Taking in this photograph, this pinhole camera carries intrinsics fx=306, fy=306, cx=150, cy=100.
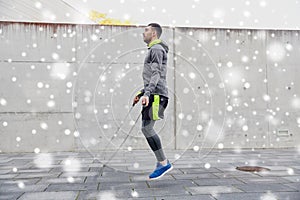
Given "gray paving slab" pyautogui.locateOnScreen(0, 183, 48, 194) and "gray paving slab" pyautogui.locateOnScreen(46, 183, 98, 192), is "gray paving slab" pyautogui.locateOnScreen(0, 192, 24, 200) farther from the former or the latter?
"gray paving slab" pyautogui.locateOnScreen(46, 183, 98, 192)

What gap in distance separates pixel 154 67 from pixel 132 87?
4.11 metres

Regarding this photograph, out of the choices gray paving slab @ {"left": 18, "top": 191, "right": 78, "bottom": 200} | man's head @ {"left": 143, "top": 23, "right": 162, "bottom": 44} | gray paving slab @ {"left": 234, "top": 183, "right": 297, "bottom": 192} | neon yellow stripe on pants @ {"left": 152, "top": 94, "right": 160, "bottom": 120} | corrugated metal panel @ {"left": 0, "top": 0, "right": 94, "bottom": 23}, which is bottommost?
gray paving slab @ {"left": 234, "top": 183, "right": 297, "bottom": 192}

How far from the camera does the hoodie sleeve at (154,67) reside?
3.96m

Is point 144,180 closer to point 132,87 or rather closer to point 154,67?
point 154,67

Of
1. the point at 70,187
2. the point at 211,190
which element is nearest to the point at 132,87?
the point at 70,187

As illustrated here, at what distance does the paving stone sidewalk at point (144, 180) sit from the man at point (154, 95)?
0.34m

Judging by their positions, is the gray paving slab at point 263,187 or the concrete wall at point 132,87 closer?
the gray paving slab at point 263,187

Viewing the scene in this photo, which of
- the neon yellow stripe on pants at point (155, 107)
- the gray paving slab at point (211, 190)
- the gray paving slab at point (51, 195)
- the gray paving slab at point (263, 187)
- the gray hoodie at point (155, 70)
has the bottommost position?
the gray paving slab at point (263, 187)

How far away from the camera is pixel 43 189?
3.70 m

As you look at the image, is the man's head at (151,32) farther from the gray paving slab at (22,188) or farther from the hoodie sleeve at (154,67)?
the gray paving slab at (22,188)

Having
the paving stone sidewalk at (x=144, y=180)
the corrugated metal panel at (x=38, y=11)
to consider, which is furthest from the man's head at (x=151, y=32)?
the corrugated metal panel at (x=38, y=11)

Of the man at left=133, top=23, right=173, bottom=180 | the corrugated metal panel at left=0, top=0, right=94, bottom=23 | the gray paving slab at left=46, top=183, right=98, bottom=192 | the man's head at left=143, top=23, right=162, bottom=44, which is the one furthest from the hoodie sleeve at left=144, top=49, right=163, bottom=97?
the corrugated metal panel at left=0, top=0, right=94, bottom=23

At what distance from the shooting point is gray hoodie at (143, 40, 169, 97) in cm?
398

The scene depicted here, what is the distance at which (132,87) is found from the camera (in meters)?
8.10
